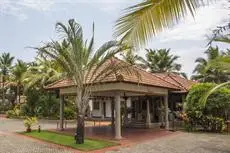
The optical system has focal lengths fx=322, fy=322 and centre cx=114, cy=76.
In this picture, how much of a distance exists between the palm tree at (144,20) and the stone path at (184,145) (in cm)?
1075

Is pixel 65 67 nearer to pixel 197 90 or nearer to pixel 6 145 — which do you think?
pixel 6 145

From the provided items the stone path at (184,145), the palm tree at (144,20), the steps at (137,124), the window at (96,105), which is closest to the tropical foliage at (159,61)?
the window at (96,105)

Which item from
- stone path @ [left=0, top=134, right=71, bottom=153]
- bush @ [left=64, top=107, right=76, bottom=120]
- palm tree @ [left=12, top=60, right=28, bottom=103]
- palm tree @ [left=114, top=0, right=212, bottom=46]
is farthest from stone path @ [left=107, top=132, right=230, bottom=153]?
palm tree @ [left=12, top=60, right=28, bottom=103]

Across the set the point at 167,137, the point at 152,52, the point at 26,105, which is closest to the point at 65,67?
the point at 167,137

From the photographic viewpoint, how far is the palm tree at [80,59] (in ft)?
51.3

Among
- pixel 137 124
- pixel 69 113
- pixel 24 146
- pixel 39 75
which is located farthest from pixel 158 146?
pixel 39 75

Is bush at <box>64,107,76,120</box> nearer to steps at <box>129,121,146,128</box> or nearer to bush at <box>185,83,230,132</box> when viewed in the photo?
steps at <box>129,121,146,128</box>

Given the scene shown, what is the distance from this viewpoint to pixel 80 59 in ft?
52.4

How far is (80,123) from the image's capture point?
16.4 m

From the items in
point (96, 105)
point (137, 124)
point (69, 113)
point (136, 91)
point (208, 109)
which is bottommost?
point (137, 124)

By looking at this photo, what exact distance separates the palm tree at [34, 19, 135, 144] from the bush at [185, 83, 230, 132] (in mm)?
8148

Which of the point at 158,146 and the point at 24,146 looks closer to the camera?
the point at 24,146

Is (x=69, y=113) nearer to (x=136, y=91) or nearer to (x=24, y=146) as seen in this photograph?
(x=136, y=91)

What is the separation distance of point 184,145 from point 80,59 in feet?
22.5
